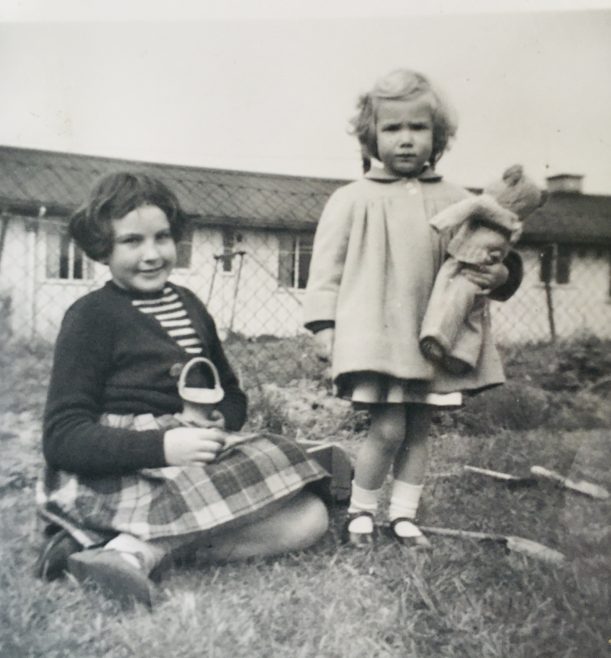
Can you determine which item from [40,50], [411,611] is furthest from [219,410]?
[40,50]

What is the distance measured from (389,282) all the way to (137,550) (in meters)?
0.63

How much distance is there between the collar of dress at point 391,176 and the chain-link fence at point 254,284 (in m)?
0.18

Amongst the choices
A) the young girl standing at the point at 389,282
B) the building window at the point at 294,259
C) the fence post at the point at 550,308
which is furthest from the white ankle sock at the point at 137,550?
the fence post at the point at 550,308

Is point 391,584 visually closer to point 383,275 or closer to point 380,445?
point 380,445

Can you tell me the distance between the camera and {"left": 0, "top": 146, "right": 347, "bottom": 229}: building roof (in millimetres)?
1235

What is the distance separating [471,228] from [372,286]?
0.67 feet

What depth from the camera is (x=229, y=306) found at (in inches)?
54.9

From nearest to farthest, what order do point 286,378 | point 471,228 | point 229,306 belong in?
point 471,228 < point 229,306 < point 286,378

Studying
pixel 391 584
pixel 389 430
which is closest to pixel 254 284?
pixel 389 430

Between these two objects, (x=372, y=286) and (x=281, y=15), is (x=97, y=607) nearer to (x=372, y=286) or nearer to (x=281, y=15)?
(x=372, y=286)

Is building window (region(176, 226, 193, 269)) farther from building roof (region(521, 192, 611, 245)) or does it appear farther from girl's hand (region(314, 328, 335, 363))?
building roof (region(521, 192, 611, 245))

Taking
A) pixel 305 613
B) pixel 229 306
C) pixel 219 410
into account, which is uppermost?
pixel 229 306

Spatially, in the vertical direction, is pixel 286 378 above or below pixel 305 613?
above

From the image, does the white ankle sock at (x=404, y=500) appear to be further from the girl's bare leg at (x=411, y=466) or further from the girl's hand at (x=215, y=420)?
the girl's hand at (x=215, y=420)
